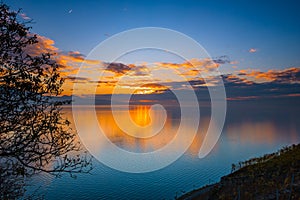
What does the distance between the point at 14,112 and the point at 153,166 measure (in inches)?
1930

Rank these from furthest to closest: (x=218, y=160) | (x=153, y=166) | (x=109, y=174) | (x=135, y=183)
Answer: (x=218, y=160) < (x=153, y=166) < (x=109, y=174) < (x=135, y=183)

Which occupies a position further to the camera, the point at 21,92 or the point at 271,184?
the point at 271,184

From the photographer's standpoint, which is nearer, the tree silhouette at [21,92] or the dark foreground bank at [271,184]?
the tree silhouette at [21,92]

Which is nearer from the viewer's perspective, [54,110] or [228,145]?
[54,110]

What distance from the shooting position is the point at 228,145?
7725 centimetres

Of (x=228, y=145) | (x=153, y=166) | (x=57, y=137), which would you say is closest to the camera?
(x=57, y=137)

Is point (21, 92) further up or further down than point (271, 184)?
further up

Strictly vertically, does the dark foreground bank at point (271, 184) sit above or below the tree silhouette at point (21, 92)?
below

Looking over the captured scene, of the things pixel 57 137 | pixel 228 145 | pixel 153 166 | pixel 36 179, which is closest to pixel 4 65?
pixel 57 137

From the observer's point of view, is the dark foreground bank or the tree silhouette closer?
the tree silhouette

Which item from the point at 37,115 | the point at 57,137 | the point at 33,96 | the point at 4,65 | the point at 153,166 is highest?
the point at 4,65

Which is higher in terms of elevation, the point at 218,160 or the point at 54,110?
the point at 54,110

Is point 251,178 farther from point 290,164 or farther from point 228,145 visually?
point 228,145

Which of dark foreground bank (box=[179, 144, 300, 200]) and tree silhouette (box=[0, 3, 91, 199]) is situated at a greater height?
tree silhouette (box=[0, 3, 91, 199])
